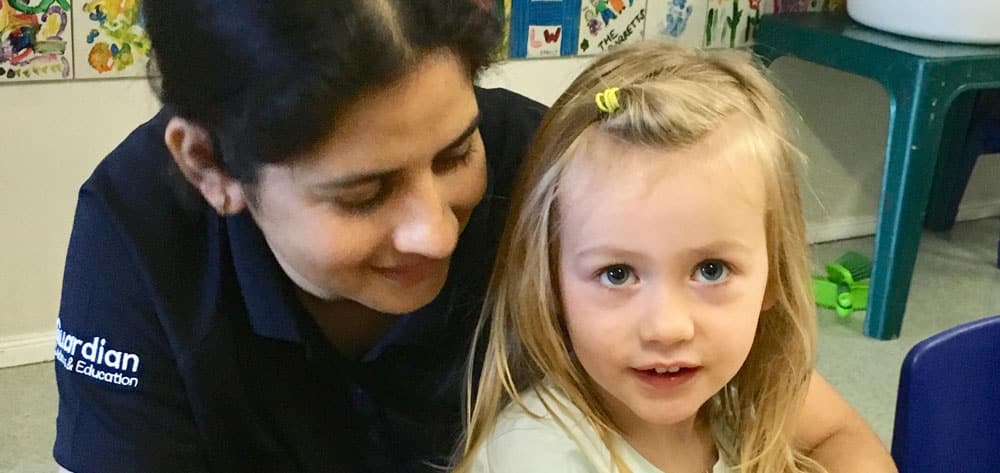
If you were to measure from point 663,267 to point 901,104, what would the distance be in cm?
140

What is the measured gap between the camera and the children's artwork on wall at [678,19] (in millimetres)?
2215

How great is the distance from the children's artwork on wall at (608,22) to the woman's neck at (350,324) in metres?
1.29

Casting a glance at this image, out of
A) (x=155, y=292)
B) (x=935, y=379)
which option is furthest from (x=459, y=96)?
(x=935, y=379)

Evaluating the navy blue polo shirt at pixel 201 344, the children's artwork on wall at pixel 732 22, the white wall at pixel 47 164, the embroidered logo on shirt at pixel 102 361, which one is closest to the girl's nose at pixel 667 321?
the navy blue polo shirt at pixel 201 344

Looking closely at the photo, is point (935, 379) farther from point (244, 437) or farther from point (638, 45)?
point (244, 437)

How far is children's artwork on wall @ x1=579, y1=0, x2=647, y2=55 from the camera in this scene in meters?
2.12

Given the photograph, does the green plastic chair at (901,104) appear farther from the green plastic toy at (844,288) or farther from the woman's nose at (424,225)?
the woman's nose at (424,225)

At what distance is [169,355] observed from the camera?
869 millimetres

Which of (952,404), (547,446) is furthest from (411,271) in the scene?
(952,404)

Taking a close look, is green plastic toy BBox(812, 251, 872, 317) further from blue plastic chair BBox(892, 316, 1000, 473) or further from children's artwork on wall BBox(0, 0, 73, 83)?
children's artwork on wall BBox(0, 0, 73, 83)

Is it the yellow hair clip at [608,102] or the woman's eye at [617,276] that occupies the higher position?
the yellow hair clip at [608,102]

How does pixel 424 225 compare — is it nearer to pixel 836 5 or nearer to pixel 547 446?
pixel 547 446

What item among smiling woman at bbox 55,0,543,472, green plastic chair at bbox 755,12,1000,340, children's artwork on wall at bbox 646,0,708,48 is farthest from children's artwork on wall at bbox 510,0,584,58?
smiling woman at bbox 55,0,543,472

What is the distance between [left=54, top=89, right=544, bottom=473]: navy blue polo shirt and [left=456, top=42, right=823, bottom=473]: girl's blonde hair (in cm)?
7
